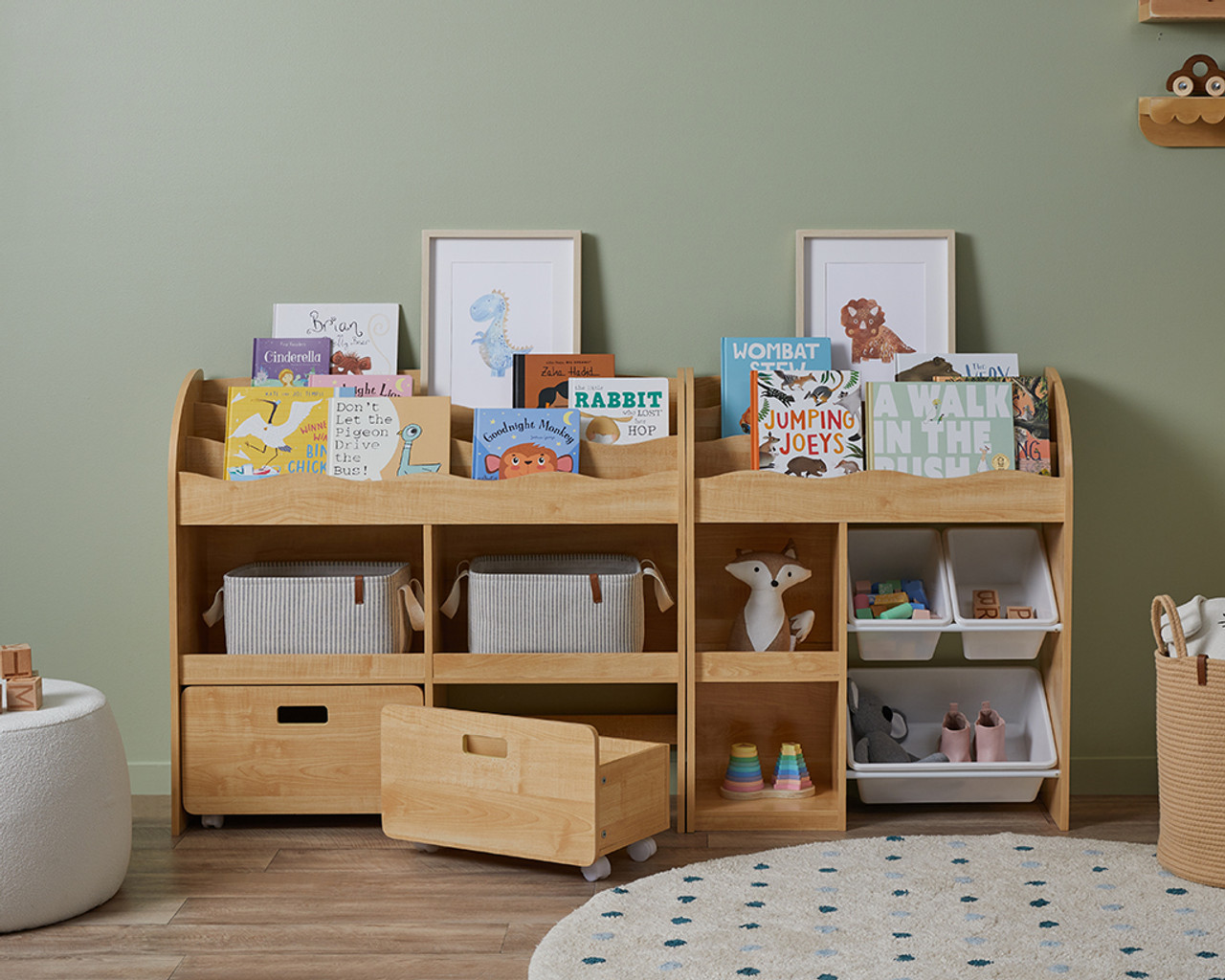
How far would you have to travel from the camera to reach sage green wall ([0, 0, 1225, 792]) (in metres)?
2.51

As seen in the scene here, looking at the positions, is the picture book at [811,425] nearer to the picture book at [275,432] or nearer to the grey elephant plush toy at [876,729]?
the grey elephant plush toy at [876,729]

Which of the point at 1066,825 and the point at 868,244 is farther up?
the point at 868,244

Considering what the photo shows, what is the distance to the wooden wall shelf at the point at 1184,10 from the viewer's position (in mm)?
2443

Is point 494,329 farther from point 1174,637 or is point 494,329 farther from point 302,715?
point 1174,637

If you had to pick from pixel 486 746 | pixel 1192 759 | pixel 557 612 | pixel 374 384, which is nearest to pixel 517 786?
pixel 486 746

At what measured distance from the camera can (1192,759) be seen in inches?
76.7

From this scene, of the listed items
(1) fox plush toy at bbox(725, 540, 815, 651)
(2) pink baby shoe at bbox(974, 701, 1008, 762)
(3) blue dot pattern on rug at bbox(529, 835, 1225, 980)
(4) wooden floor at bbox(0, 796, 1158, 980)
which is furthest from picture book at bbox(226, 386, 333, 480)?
(2) pink baby shoe at bbox(974, 701, 1008, 762)

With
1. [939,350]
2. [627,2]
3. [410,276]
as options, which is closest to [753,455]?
[939,350]

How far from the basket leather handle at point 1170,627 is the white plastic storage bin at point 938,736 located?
0.40 m

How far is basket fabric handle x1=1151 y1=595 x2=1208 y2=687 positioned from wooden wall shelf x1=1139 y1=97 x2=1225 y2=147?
1.12 metres

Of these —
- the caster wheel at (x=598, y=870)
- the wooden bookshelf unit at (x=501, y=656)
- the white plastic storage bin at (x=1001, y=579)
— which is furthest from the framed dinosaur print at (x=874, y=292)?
the caster wheel at (x=598, y=870)

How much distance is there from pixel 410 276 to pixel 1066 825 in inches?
72.9

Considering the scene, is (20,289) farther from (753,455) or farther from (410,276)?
(753,455)

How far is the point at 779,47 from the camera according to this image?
2.52m
